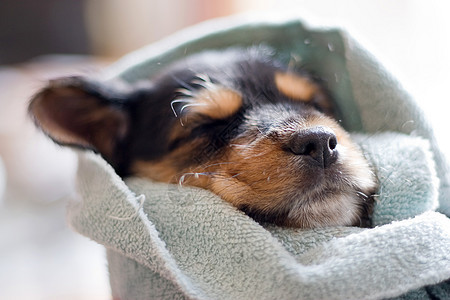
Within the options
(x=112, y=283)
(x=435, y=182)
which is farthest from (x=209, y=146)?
(x=435, y=182)

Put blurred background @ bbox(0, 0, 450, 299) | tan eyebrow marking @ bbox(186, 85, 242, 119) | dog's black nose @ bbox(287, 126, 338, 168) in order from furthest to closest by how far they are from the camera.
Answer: blurred background @ bbox(0, 0, 450, 299) < tan eyebrow marking @ bbox(186, 85, 242, 119) < dog's black nose @ bbox(287, 126, 338, 168)

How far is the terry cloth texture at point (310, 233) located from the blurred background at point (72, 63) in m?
0.12

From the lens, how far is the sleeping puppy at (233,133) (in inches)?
33.4

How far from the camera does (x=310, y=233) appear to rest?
0.81 m

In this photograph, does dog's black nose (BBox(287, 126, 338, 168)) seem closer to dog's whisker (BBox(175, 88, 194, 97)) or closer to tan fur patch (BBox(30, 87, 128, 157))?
dog's whisker (BBox(175, 88, 194, 97))

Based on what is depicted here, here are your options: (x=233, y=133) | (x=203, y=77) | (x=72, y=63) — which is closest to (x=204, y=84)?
(x=203, y=77)

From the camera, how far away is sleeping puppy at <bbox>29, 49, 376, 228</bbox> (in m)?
0.85

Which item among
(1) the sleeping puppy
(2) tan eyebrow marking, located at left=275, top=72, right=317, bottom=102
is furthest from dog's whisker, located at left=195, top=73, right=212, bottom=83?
(2) tan eyebrow marking, located at left=275, top=72, right=317, bottom=102

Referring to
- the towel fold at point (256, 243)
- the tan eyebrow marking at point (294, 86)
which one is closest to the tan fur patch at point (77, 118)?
the towel fold at point (256, 243)

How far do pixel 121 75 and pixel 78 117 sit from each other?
199 mm

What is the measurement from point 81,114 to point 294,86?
1.87ft

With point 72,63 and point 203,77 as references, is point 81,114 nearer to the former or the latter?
point 203,77

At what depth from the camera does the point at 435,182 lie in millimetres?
873

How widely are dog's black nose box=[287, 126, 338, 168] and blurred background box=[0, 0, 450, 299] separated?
0.34m
